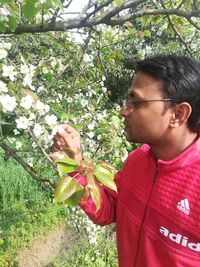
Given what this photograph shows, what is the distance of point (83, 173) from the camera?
1.08 metres

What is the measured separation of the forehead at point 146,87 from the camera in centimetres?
142

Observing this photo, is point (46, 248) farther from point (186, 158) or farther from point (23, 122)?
point (23, 122)

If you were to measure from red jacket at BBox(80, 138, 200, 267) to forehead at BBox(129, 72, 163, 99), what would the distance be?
10.0 inches

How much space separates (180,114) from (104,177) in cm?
50

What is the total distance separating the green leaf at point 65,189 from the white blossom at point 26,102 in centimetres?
33

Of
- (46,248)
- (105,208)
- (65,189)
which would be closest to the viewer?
(65,189)

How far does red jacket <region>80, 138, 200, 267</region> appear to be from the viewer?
138 centimetres

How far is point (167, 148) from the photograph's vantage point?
1.49 meters

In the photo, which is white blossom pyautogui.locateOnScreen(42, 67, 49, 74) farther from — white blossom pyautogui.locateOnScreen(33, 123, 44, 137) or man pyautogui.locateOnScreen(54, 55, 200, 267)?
white blossom pyautogui.locateOnScreen(33, 123, 44, 137)

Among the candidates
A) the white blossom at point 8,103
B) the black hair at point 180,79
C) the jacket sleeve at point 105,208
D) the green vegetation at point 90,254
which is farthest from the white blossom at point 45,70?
the green vegetation at point 90,254

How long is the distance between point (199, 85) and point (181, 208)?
47cm

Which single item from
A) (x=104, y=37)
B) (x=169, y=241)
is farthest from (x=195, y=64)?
(x=104, y=37)

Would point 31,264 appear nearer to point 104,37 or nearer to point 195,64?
point 104,37

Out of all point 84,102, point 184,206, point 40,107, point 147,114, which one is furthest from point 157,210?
point 84,102
